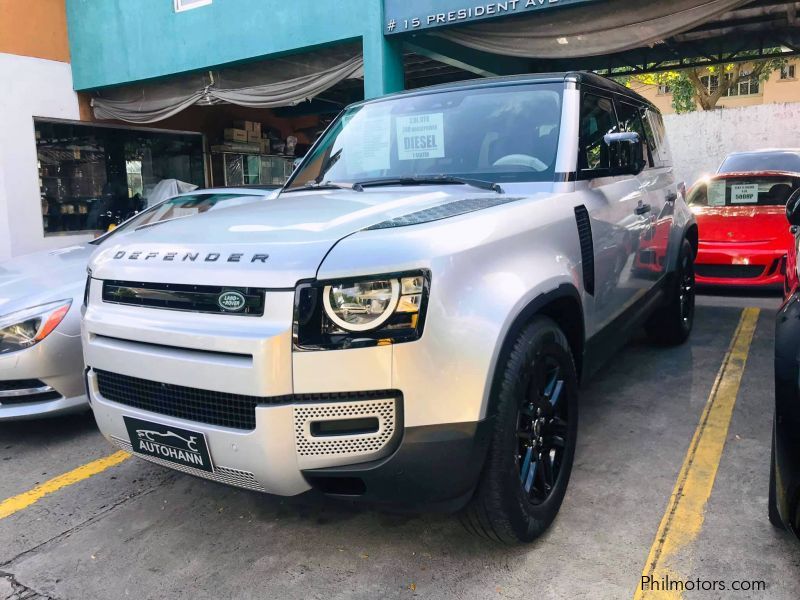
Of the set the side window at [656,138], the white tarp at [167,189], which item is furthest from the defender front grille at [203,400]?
the white tarp at [167,189]

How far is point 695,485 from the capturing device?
3.07 meters

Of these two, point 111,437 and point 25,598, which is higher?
point 111,437

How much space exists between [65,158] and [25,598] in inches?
403

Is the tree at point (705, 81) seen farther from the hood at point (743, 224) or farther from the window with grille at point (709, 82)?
the hood at point (743, 224)

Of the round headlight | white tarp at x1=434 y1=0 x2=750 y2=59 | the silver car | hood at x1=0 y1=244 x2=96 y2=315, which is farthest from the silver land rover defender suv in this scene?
white tarp at x1=434 y1=0 x2=750 y2=59

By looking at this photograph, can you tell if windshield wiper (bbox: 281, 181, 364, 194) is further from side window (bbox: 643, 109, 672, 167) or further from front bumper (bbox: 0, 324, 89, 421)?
side window (bbox: 643, 109, 672, 167)

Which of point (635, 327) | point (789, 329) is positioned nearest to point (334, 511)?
point (789, 329)

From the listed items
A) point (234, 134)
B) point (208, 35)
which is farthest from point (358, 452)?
point (234, 134)

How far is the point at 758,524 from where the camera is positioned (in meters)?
2.70

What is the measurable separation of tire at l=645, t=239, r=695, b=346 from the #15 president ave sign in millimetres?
3215

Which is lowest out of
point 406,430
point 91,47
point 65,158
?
point 406,430

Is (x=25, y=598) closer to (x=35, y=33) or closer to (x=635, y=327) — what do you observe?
(x=635, y=327)

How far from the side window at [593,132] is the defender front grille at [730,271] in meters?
3.91

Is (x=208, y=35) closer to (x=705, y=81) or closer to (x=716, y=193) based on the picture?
(x=716, y=193)
